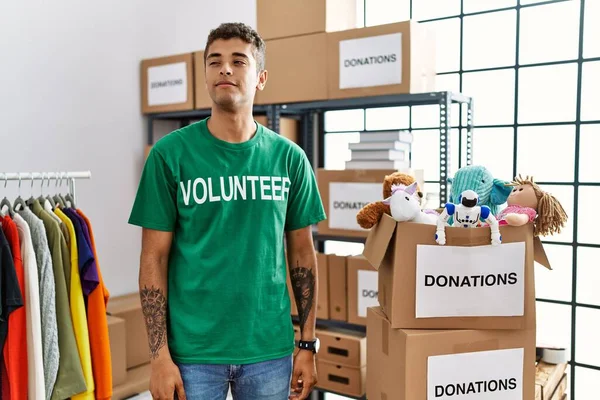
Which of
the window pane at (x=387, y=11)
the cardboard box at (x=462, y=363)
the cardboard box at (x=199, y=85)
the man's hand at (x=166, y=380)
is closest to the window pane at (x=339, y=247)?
the cardboard box at (x=199, y=85)

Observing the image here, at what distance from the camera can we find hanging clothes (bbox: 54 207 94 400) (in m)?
1.83

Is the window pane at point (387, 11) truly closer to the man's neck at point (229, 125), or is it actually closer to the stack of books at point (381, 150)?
the stack of books at point (381, 150)

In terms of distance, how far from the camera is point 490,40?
2801 mm

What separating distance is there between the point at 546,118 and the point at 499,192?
1.36 metres

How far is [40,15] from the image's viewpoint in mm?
2619

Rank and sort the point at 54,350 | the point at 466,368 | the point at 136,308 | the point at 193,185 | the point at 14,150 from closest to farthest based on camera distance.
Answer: the point at 193,185, the point at 466,368, the point at 54,350, the point at 14,150, the point at 136,308

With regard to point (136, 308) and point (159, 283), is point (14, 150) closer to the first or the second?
point (136, 308)

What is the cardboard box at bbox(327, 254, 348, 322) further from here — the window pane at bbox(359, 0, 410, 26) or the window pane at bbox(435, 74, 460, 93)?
the window pane at bbox(359, 0, 410, 26)

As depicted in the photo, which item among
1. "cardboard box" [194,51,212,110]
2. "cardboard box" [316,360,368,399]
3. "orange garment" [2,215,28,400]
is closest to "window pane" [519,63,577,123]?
"cardboard box" [316,360,368,399]

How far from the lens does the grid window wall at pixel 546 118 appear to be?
2547 mm

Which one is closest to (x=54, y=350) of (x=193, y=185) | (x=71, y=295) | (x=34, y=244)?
(x=71, y=295)

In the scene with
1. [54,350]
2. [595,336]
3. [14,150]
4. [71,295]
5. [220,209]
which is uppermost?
[14,150]

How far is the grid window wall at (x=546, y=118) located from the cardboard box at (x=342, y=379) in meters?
0.83

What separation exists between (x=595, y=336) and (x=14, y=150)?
281 cm
